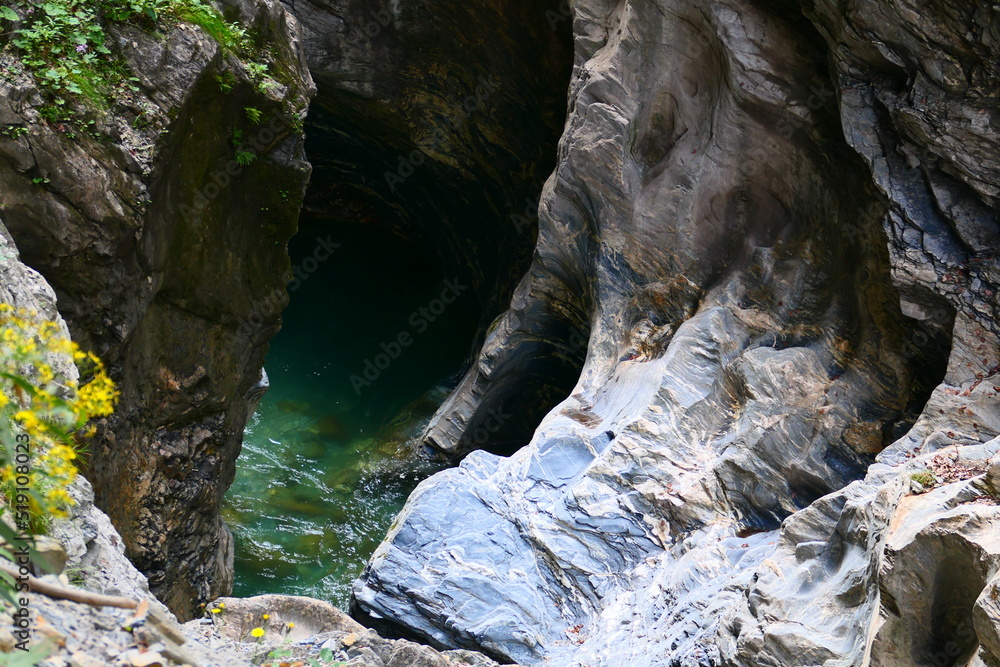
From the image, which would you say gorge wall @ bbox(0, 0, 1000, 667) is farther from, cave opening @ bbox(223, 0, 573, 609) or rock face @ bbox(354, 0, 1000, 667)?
cave opening @ bbox(223, 0, 573, 609)

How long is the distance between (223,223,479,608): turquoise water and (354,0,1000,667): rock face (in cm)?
408

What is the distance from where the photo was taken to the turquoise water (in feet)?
34.5

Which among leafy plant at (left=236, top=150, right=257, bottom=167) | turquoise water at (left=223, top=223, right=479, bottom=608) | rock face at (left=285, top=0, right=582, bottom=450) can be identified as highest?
rock face at (left=285, top=0, right=582, bottom=450)

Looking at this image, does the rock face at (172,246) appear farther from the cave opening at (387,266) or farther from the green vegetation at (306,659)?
the green vegetation at (306,659)

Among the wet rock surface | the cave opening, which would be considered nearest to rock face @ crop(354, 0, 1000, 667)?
the wet rock surface

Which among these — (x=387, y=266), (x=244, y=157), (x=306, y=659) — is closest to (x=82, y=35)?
(x=244, y=157)

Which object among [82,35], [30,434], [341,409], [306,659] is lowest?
[341,409]

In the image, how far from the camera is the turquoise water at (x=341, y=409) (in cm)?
1051

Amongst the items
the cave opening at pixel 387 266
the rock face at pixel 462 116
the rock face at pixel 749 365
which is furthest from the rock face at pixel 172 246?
the rock face at pixel 462 116

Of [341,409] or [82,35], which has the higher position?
[82,35]

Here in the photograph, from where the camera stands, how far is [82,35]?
19.4 feet

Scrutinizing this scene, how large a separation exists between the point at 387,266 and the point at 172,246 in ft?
34.7

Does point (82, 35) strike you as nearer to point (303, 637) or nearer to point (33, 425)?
point (33, 425)

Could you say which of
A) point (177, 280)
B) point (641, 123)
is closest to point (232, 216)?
point (177, 280)
